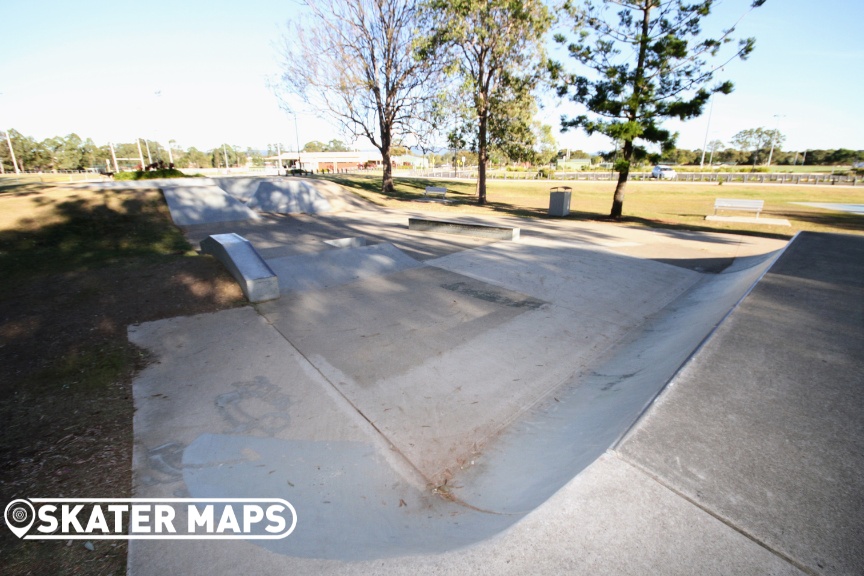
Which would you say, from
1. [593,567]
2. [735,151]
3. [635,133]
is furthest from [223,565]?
[735,151]

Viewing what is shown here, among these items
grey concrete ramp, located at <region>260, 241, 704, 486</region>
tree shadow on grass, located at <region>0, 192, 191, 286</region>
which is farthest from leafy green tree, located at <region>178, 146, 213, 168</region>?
grey concrete ramp, located at <region>260, 241, 704, 486</region>

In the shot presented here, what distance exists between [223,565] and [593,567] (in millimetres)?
2030

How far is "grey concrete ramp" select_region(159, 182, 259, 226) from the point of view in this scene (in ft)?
49.3

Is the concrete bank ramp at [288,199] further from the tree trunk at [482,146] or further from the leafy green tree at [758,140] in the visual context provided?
the leafy green tree at [758,140]

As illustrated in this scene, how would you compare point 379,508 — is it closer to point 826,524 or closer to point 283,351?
point 826,524

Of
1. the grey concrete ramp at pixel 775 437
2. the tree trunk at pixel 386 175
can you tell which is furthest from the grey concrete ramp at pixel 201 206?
the grey concrete ramp at pixel 775 437

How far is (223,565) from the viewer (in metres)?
2.24

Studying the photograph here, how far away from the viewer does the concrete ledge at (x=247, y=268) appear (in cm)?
664

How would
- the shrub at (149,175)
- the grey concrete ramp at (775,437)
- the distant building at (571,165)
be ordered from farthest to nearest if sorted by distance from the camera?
1. the distant building at (571,165)
2. the shrub at (149,175)
3. the grey concrete ramp at (775,437)

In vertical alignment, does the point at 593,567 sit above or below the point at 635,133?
below

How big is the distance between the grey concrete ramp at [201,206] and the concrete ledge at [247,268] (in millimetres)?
8069

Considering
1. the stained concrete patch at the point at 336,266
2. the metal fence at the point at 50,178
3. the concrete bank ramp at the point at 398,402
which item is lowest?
the concrete bank ramp at the point at 398,402

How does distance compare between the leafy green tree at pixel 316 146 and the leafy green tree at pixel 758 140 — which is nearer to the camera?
the leafy green tree at pixel 758 140

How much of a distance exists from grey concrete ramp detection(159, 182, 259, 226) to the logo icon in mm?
13951
